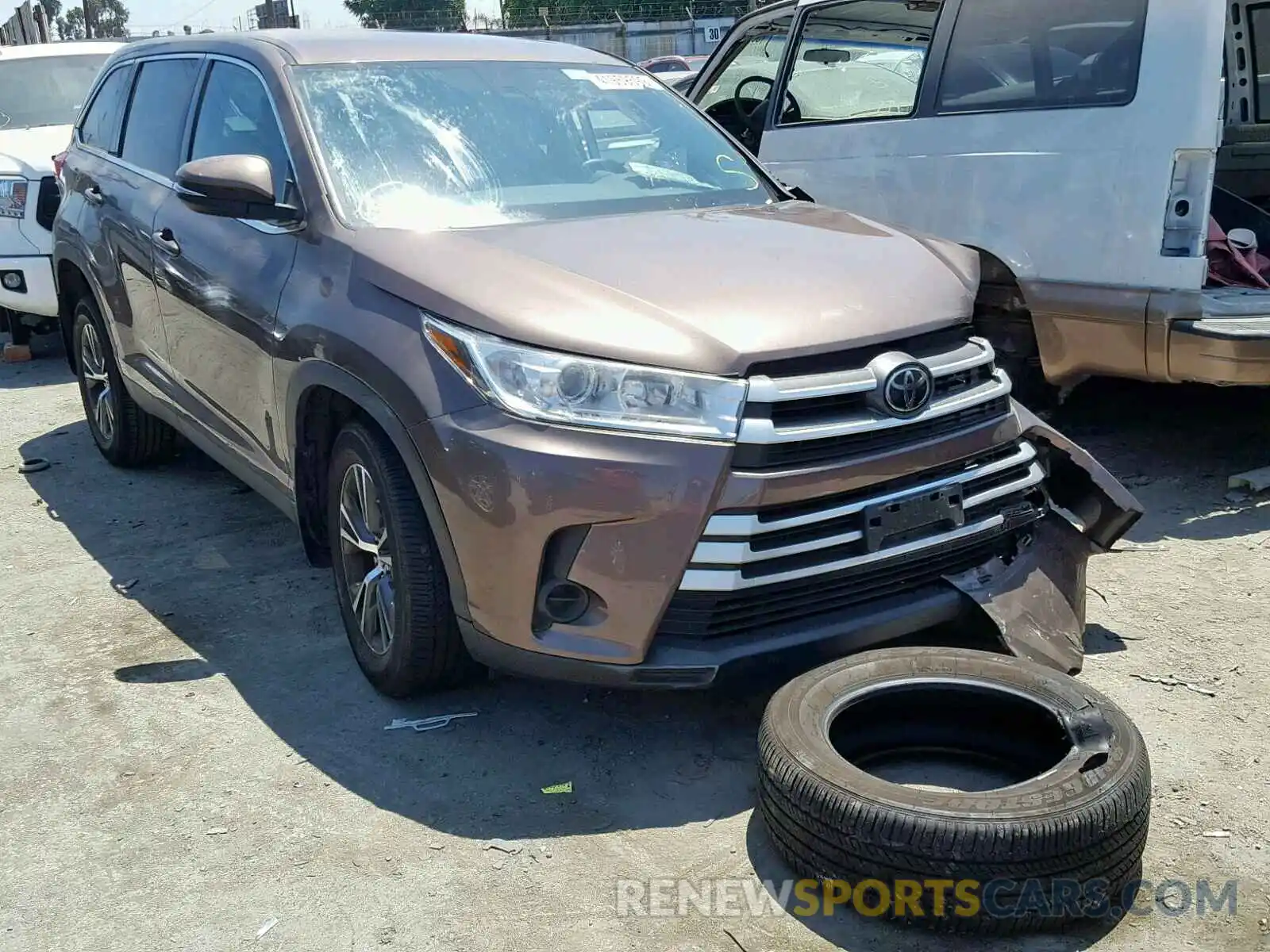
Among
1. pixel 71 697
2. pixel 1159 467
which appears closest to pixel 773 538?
pixel 71 697

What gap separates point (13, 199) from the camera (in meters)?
8.15

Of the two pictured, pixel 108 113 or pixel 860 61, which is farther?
pixel 860 61

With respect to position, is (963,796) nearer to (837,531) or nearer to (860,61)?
(837,531)

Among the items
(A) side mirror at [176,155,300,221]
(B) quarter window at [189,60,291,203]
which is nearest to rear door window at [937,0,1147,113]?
(B) quarter window at [189,60,291,203]

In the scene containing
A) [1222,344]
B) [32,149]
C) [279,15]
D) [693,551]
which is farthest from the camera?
[279,15]

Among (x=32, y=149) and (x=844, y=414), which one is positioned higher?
(x=32, y=149)

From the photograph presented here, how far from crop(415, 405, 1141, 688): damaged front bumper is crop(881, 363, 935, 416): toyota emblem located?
0.36ft

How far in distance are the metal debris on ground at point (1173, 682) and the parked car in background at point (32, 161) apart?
21.3 ft

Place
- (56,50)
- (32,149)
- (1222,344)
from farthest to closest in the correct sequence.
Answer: (56,50) → (32,149) → (1222,344)

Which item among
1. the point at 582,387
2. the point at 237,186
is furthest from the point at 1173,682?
the point at 237,186

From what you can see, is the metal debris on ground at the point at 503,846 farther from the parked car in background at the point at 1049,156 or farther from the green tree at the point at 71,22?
the green tree at the point at 71,22

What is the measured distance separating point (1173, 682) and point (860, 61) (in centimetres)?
336

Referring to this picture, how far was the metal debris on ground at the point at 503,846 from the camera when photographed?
2935mm

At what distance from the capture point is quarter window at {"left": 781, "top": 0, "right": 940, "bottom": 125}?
552cm
